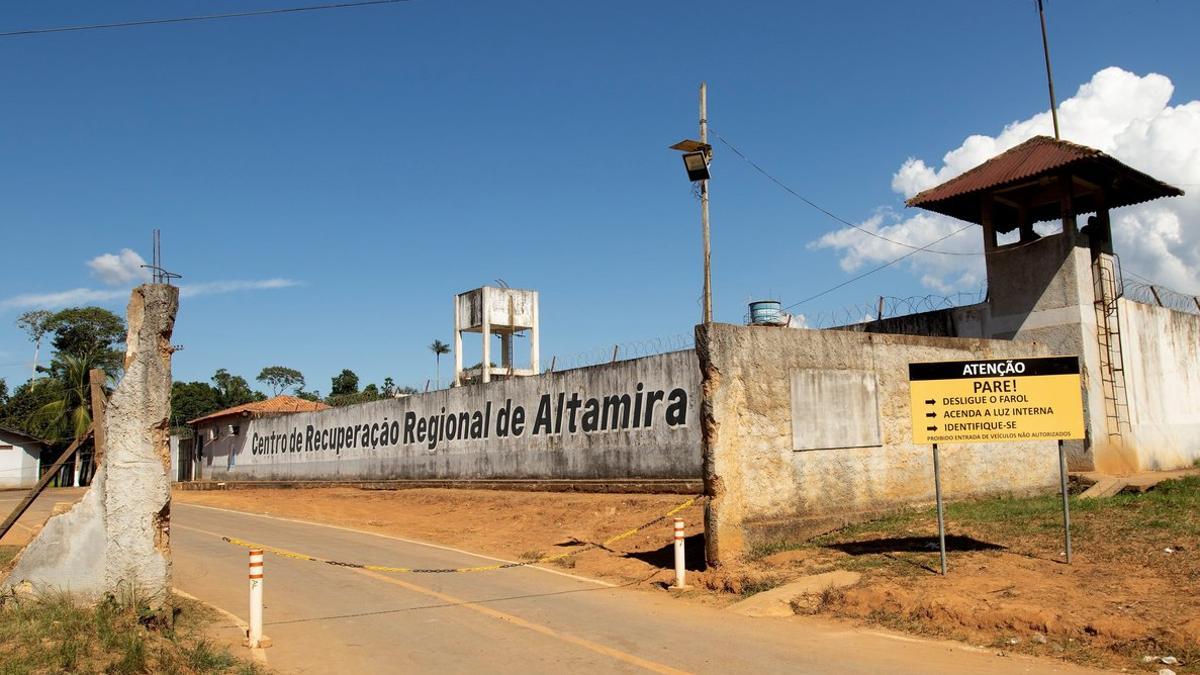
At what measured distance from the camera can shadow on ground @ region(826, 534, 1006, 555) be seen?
11.8m

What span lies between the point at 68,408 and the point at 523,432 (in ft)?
138

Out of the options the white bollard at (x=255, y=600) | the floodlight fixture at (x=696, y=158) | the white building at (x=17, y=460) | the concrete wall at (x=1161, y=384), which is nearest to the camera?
the white bollard at (x=255, y=600)

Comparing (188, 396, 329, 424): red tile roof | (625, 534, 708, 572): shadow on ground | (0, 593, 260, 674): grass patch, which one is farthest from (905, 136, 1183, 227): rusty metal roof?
(188, 396, 329, 424): red tile roof

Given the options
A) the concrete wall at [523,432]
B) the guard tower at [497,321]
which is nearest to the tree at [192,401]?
the concrete wall at [523,432]

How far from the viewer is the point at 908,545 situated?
12.3 meters

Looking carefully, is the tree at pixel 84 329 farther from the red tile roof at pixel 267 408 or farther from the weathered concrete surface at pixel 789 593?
the weathered concrete surface at pixel 789 593

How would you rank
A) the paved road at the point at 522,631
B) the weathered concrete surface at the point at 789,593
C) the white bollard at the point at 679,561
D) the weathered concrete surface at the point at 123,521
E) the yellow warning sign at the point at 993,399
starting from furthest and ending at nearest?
the white bollard at the point at 679,561 < the yellow warning sign at the point at 993,399 < the weathered concrete surface at the point at 789,593 < the weathered concrete surface at the point at 123,521 < the paved road at the point at 522,631

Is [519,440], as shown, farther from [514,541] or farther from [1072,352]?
[1072,352]

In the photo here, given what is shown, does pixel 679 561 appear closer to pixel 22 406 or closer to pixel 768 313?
pixel 768 313

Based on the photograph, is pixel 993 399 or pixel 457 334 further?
pixel 457 334

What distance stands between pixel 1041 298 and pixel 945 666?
15000 mm

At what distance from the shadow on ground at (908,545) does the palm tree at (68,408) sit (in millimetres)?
48868

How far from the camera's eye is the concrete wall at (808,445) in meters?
12.6

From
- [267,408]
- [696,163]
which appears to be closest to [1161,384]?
[696,163]
